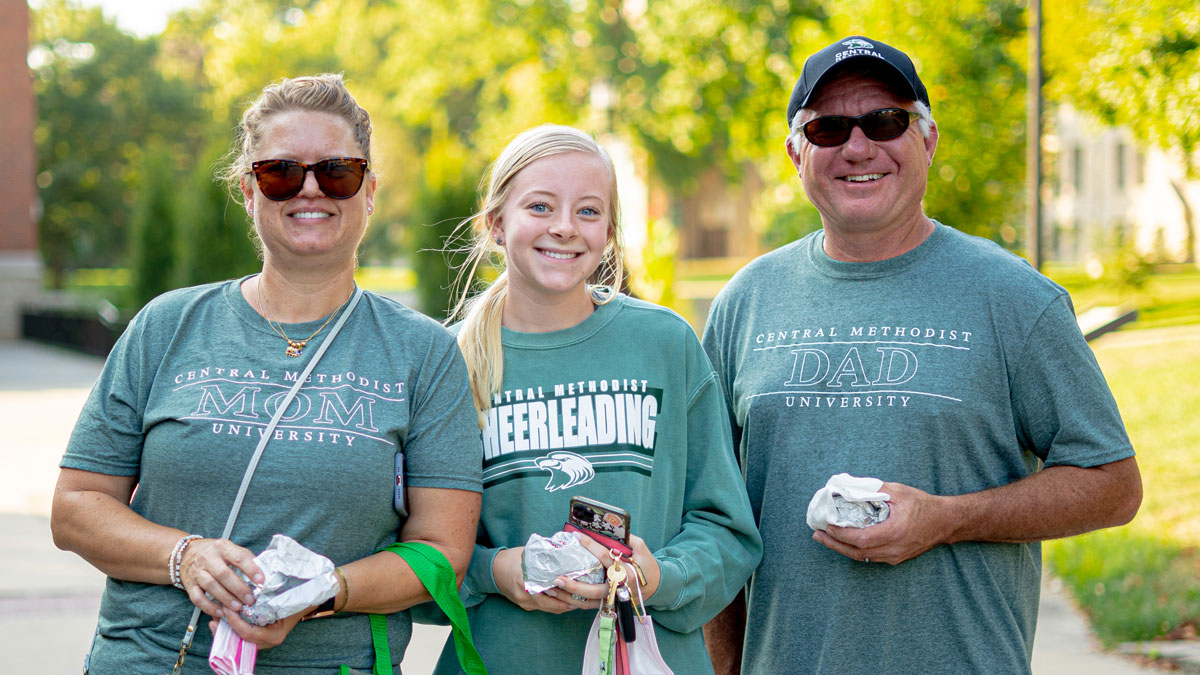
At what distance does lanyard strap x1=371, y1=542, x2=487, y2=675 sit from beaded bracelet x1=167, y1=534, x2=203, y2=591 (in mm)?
411

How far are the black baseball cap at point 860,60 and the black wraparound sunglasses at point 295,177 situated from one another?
121 cm

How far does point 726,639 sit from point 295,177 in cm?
172

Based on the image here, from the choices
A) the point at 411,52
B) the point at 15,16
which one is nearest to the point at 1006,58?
the point at 411,52

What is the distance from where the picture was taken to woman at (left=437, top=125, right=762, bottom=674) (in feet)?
8.32

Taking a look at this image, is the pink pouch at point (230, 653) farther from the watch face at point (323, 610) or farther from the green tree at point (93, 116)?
the green tree at point (93, 116)

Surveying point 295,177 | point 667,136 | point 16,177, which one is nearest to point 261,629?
point 295,177

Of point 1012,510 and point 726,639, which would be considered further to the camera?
point 726,639

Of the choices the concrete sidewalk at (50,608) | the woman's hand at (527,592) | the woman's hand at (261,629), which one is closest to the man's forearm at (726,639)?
the woman's hand at (527,592)

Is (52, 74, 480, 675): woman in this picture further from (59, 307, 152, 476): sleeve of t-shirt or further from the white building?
the white building

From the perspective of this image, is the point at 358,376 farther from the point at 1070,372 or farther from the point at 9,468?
the point at 9,468

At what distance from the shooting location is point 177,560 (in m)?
2.24

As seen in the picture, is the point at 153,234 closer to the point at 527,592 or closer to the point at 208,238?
the point at 208,238

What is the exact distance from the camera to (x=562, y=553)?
90.7 inches

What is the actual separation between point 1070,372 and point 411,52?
27.2 metres
